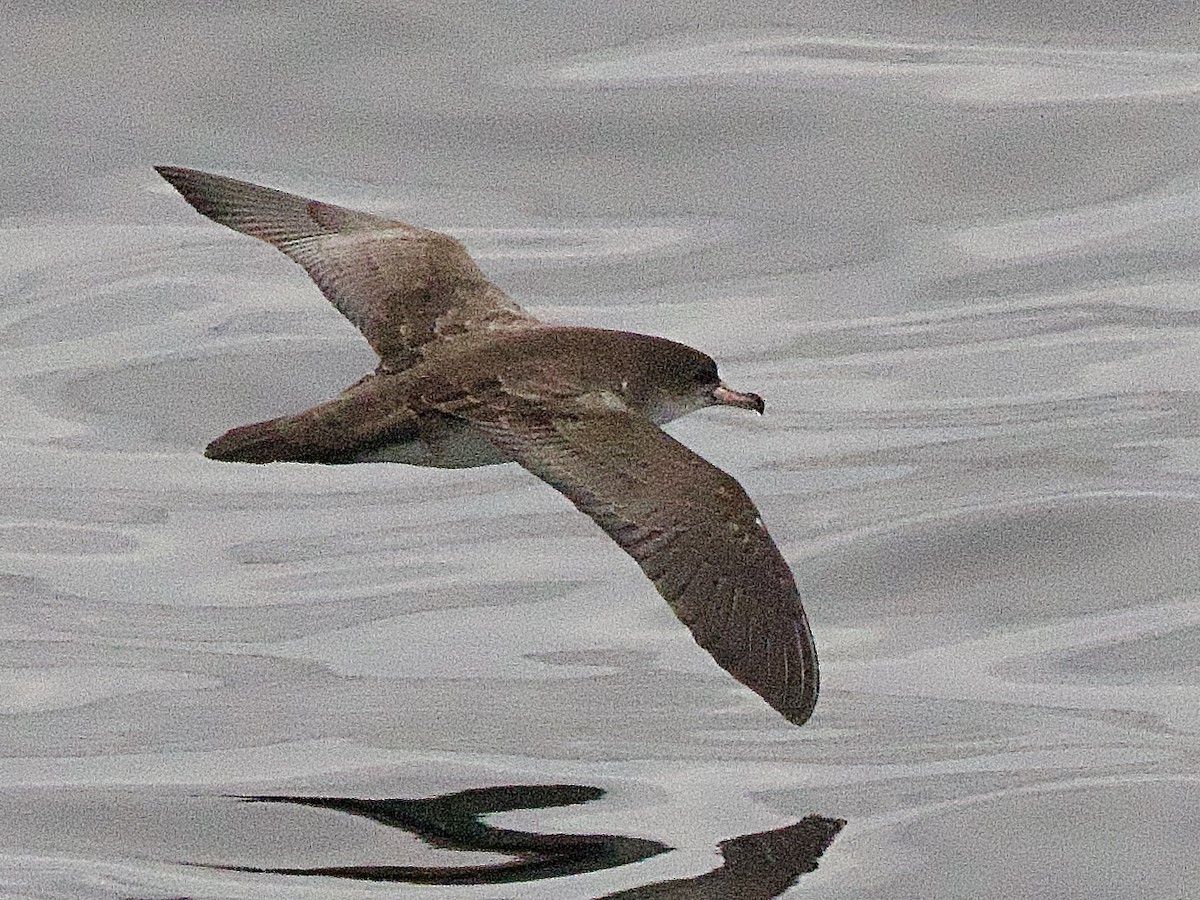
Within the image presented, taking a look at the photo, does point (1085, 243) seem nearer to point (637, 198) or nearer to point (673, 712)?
point (637, 198)

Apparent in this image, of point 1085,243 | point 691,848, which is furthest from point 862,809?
point 1085,243

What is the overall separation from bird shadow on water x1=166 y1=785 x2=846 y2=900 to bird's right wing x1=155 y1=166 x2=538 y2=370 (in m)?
1.25

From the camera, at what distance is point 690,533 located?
6738 millimetres

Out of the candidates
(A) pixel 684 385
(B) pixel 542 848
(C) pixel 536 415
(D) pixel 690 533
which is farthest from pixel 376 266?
(B) pixel 542 848

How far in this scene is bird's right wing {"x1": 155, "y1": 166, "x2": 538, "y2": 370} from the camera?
8148 millimetres

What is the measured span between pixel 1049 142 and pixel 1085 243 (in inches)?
28.7

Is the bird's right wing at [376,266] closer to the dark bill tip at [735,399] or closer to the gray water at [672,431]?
the dark bill tip at [735,399]

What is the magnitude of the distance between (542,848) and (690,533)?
840mm

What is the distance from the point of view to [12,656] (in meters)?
8.51

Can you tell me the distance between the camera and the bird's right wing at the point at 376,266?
26.7 feet

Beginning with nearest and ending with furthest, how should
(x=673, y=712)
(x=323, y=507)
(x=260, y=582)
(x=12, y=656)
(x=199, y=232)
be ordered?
(x=673, y=712) → (x=12, y=656) → (x=260, y=582) → (x=323, y=507) → (x=199, y=232)

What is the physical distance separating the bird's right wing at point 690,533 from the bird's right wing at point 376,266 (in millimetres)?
830

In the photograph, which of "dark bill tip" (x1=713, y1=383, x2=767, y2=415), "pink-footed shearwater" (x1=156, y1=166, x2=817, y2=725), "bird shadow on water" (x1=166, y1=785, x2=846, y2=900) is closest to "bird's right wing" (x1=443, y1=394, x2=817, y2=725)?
"pink-footed shearwater" (x1=156, y1=166, x2=817, y2=725)

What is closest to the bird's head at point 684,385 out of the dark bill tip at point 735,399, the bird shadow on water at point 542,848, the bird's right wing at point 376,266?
the dark bill tip at point 735,399
